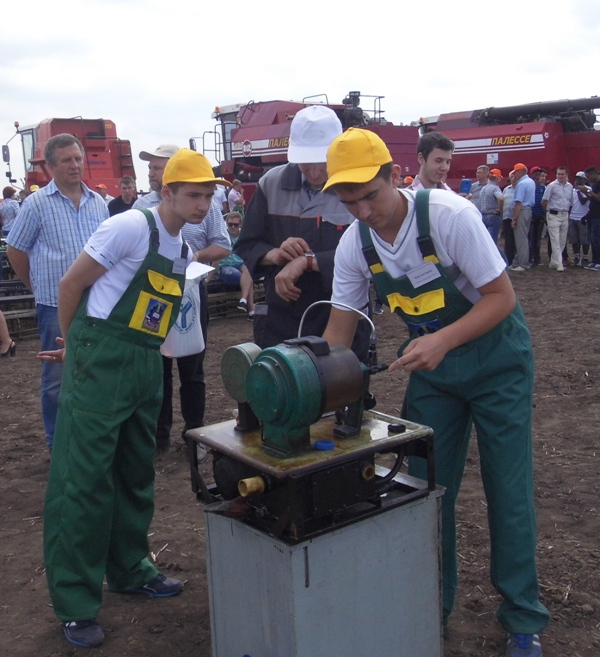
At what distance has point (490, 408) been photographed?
249cm

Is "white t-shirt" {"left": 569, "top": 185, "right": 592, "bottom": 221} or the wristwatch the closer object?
the wristwatch

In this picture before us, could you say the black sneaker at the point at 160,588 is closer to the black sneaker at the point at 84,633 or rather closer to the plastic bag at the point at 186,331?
the black sneaker at the point at 84,633

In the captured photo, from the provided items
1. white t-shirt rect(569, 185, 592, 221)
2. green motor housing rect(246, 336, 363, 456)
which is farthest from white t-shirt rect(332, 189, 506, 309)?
white t-shirt rect(569, 185, 592, 221)

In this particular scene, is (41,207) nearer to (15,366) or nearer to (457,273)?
(457,273)

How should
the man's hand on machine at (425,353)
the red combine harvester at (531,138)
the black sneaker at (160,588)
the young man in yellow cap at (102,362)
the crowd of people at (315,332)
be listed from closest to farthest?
the man's hand on machine at (425,353) < the crowd of people at (315,332) < the young man in yellow cap at (102,362) < the black sneaker at (160,588) < the red combine harvester at (531,138)

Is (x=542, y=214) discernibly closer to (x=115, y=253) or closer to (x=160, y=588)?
(x=160, y=588)

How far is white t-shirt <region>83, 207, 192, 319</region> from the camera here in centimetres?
267

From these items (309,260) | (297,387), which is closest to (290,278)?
(309,260)

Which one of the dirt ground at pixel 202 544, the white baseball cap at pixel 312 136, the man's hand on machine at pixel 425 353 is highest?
the white baseball cap at pixel 312 136

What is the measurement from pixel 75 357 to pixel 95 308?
19 cm

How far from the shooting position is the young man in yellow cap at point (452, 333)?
233 cm

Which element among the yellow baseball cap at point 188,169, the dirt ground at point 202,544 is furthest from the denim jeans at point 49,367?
the yellow baseball cap at point 188,169

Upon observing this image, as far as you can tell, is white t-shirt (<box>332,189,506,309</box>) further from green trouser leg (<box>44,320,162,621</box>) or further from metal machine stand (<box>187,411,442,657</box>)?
green trouser leg (<box>44,320,162,621</box>)

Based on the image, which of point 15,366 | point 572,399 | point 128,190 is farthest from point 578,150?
point 15,366
